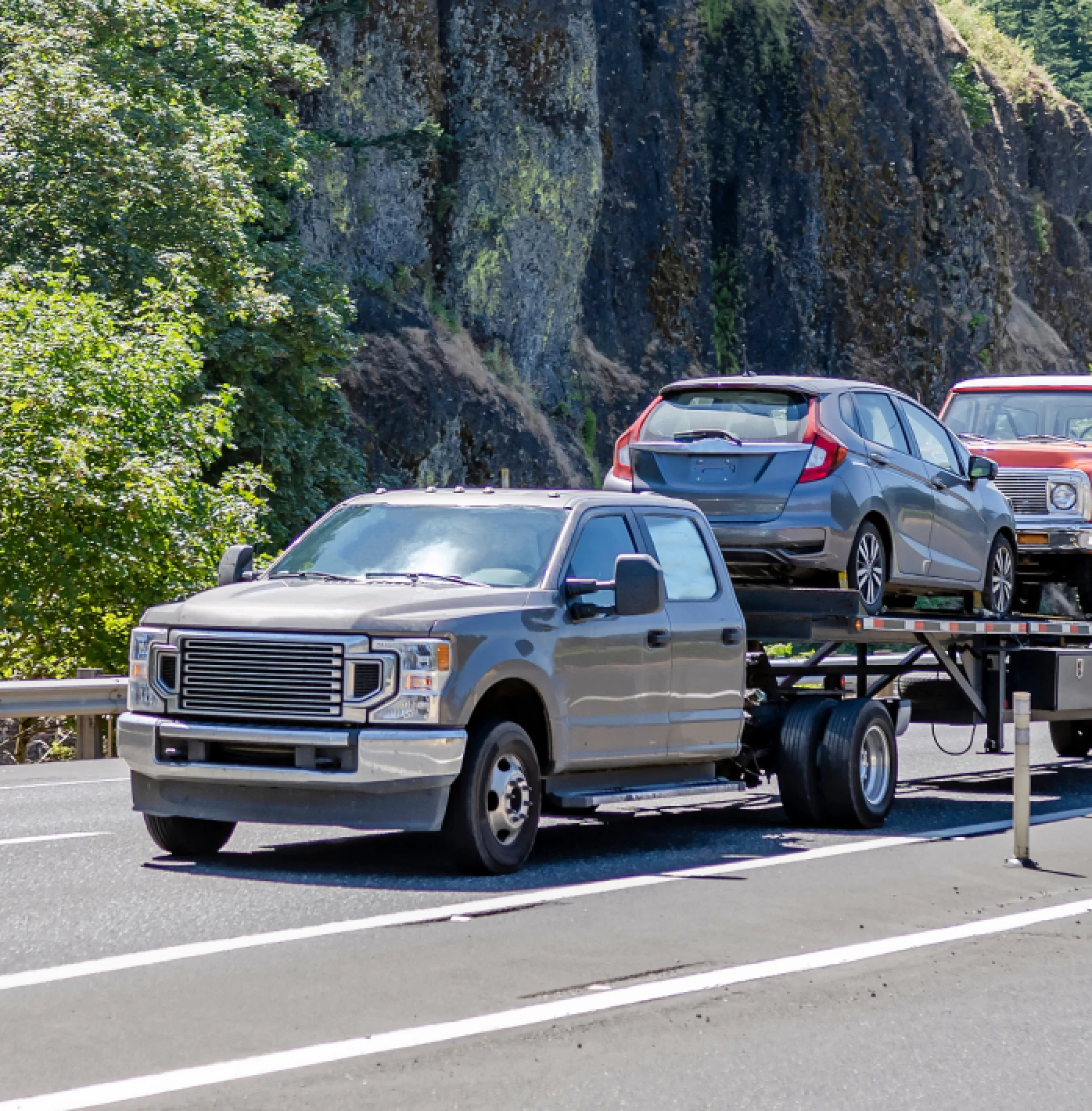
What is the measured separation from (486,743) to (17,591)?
1305 centimetres

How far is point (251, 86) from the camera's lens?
3070cm

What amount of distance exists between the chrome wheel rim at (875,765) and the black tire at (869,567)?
0.82m

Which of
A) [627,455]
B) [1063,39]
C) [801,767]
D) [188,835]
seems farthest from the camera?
[1063,39]

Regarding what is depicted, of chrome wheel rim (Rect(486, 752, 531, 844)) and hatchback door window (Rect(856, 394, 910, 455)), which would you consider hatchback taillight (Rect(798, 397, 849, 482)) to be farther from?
chrome wheel rim (Rect(486, 752, 531, 844))

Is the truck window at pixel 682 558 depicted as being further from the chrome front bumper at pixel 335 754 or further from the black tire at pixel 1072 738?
the black tire at pixel 1072 738

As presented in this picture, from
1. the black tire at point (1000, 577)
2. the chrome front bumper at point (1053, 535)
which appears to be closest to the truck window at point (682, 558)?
the black tire at point (1000, 577)

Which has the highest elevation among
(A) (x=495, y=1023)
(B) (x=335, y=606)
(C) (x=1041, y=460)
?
(C) (x=1041, y=460)

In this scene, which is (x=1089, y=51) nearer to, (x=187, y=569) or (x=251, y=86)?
(x=251, y=86)

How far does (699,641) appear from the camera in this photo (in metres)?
10.8

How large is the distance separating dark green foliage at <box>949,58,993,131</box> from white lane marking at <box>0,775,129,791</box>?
58.1m

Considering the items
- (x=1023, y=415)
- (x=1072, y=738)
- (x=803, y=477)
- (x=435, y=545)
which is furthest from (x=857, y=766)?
(x=1072, y=738)

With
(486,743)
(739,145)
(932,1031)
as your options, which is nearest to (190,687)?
(486,743)

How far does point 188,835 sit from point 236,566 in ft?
5.16

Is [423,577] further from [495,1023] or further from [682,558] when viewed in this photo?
[495,1023]
